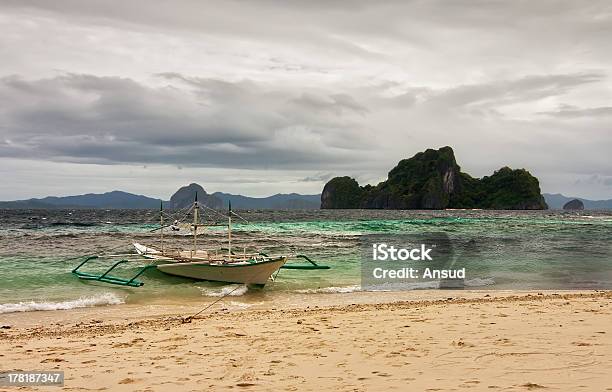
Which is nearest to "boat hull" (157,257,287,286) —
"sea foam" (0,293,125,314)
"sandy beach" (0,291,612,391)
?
"sea foam" (0,293,125,314)

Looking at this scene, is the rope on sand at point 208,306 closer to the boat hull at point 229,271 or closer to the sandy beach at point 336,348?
the sandy beach at point 336,348

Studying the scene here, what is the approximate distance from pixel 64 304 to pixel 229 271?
6.33 meters

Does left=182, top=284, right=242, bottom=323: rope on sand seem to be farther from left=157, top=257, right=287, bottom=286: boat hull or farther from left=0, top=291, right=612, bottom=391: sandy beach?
left=157, top=257, right=287, bottom=286: boat hull

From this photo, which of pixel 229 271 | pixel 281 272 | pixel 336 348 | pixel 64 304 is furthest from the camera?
pixel 281 272

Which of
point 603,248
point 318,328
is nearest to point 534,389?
point 318,328

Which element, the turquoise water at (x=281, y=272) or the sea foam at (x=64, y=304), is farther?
the turquoise water at (x=281, y=272)

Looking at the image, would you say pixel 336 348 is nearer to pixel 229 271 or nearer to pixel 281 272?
pixel 229 271

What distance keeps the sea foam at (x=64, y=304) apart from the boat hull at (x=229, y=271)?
392 centimetres

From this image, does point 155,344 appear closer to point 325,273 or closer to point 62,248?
point 325,273

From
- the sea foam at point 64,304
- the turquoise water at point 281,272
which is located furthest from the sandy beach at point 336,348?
the turquoise water at point 281,272

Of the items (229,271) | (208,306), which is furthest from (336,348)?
(229,271)

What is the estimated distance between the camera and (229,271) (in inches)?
800

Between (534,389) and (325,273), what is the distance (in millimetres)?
17936

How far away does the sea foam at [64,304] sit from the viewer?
15.2 m
